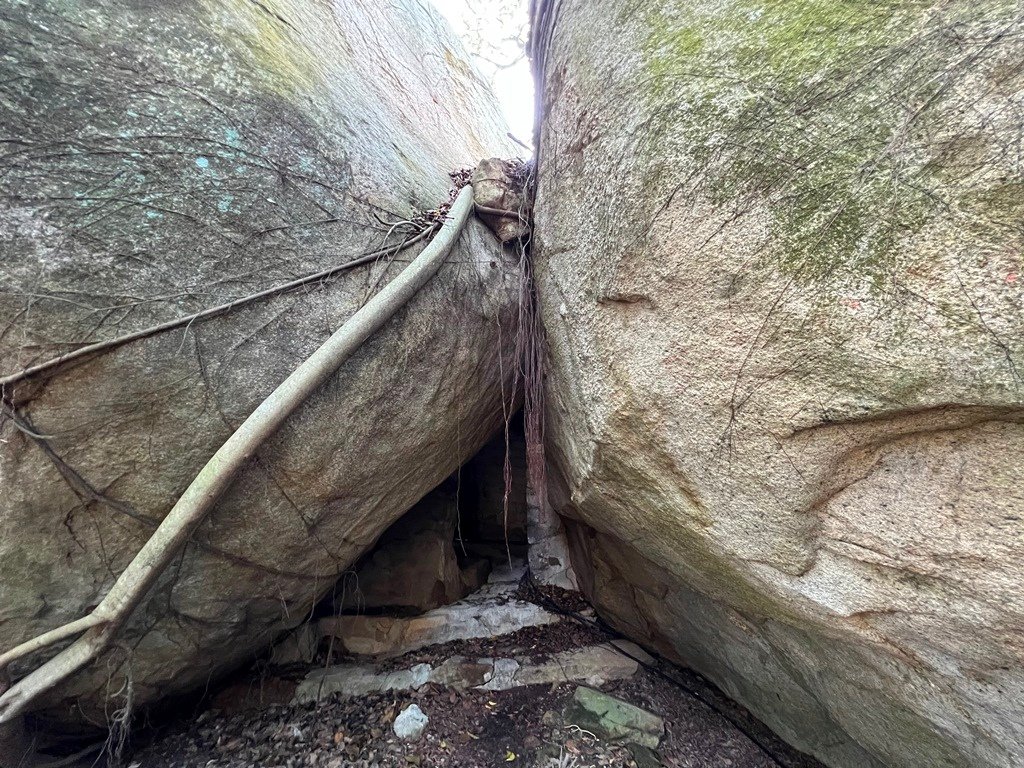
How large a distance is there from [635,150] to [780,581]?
147 cm

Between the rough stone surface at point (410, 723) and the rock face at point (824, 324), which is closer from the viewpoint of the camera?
the rock face at point (824, 324)

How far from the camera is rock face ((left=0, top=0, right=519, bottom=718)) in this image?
1495 millimetres

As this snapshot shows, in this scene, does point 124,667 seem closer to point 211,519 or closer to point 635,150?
point 211,519

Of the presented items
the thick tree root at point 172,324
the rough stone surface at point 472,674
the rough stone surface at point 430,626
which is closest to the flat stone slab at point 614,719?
the rough stone surface at point 472,674

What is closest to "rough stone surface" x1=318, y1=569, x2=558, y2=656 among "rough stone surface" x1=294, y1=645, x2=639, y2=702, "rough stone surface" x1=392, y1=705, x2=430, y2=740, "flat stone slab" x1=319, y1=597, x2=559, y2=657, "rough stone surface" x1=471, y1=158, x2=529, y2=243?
"flat stone slab" x1=319, y1=597, x2=559, y2=657

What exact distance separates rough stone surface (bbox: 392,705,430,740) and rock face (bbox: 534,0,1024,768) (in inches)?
57.5

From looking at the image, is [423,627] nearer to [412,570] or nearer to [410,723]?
[412,570]

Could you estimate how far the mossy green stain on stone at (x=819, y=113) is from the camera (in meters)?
1.08

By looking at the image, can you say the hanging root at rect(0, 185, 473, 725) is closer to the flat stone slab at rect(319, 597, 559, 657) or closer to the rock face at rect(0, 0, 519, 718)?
the rock face at rect(0, 0, 519, 718)

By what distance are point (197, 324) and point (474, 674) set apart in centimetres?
221

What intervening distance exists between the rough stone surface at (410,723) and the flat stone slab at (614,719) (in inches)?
27.9

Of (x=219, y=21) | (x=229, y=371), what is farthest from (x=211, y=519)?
(x=219, y=21)

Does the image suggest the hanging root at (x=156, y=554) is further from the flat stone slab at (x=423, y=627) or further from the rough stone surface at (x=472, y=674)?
the flat stone slab at (x=423, y=627)

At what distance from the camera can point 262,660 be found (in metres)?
2.58
